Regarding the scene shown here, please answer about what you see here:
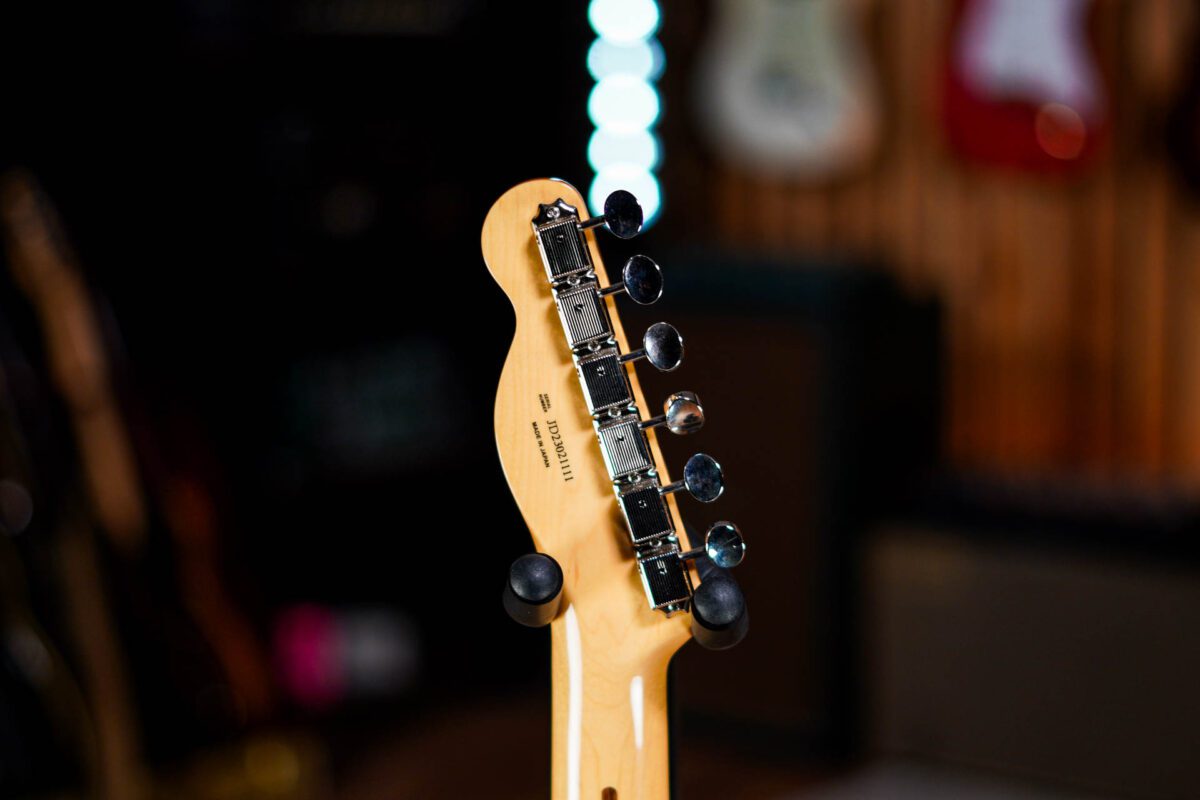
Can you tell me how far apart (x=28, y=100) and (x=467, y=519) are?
1.27 m

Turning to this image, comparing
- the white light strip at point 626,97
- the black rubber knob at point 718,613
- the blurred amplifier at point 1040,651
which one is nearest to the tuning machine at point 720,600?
the black rubber knob at point 718,613

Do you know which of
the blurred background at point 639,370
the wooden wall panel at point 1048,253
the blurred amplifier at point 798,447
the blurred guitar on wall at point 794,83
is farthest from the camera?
the blurred guitar on wall at point 794,83

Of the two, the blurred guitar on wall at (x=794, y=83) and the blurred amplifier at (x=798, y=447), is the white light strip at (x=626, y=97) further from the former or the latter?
the blurred amplifier at (x=798, y=447)

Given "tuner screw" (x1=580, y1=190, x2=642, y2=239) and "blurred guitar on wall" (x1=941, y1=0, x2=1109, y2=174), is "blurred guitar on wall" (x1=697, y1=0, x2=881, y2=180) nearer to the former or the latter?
"blurred guitar on wall" (x1=941, y1=0, x2=1109, y2=174)

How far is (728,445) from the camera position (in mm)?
2838

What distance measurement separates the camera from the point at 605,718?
96 centimetres

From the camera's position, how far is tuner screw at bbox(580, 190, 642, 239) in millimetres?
867

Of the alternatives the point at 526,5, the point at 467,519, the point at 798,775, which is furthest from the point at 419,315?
the point at 798,775

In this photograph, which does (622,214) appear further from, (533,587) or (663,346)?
(533,587)

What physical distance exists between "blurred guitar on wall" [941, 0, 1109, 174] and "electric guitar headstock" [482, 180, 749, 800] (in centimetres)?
221

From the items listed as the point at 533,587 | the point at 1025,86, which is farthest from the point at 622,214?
the point at 1025,86

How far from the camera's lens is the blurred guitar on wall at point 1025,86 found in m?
2.87

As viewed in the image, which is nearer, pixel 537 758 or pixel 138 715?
pixel 138 715

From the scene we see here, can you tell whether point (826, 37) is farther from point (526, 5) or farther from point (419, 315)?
point (419, 315)
